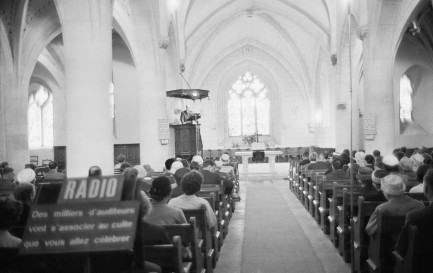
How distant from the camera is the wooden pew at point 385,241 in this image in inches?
153

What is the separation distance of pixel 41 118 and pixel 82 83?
616 inches

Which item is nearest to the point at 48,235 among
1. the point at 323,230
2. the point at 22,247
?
the point at 22,247

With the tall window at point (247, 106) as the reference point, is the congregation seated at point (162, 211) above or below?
below

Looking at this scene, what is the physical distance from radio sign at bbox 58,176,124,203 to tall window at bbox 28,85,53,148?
69.7ft

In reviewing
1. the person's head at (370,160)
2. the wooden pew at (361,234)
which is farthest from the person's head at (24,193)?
the person's head at (370,160)

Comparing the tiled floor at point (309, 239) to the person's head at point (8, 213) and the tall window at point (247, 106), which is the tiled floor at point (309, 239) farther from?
the tall window at point (247, 106)

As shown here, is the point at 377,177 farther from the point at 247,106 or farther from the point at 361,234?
the point at 247,106

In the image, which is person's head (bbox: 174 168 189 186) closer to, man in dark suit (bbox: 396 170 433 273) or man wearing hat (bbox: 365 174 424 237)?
man wearing hat (bbox: 365 174 424 237)

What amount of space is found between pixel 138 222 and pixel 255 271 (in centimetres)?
366

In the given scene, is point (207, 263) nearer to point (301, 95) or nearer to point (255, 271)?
point (255, 271)

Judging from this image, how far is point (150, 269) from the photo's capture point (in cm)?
283

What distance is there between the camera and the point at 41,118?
71.8ft

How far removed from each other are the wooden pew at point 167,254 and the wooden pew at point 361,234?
236cm

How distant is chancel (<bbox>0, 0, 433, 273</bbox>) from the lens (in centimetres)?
248
